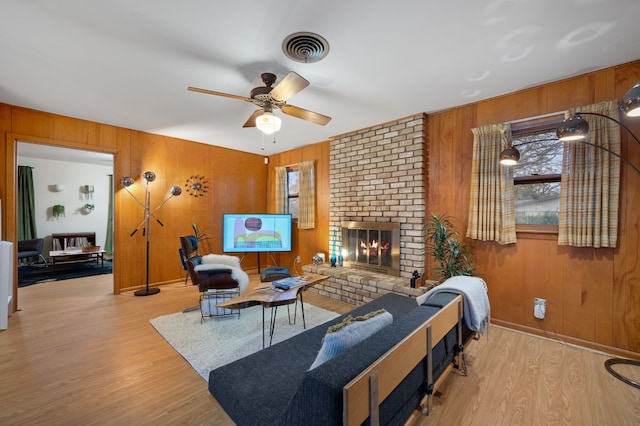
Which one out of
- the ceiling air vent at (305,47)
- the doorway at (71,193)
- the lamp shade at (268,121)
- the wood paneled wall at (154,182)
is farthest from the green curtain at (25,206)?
the ceiling air vent at (305,47)

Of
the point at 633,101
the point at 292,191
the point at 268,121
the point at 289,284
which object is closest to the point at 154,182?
the point at 292,191

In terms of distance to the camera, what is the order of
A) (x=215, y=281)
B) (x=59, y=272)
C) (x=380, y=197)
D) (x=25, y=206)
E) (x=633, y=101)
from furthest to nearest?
(x=25, y=206), (x=59, y=272), (x=380, y=197), (x=215, y=281), (x=633, y=101)

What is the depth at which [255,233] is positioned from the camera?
5219mm

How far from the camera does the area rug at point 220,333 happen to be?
7.90 feet

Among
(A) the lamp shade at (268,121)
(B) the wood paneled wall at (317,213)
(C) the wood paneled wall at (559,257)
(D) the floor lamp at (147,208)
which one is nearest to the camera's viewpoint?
(C) the wood paneled wall at (559,257)

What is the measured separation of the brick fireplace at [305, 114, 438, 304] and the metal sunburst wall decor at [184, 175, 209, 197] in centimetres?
259

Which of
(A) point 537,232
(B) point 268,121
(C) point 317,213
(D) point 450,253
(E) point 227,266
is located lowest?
(E) point 227,266

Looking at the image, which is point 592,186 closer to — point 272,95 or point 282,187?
point 272,95

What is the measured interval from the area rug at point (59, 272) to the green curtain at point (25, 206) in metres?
0.96

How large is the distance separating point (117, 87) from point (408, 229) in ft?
12.8

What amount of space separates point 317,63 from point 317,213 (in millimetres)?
3095

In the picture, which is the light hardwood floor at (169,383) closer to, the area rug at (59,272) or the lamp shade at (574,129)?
the lamp shade at (574,129)

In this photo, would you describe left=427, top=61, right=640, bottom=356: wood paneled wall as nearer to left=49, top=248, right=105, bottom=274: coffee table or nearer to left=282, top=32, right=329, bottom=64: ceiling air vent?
left=282, top=32, right=329, bottom=64: ceiling air vent

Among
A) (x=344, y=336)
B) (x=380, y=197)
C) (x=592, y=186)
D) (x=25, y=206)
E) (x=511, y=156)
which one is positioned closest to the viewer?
(x=344, y=336)
